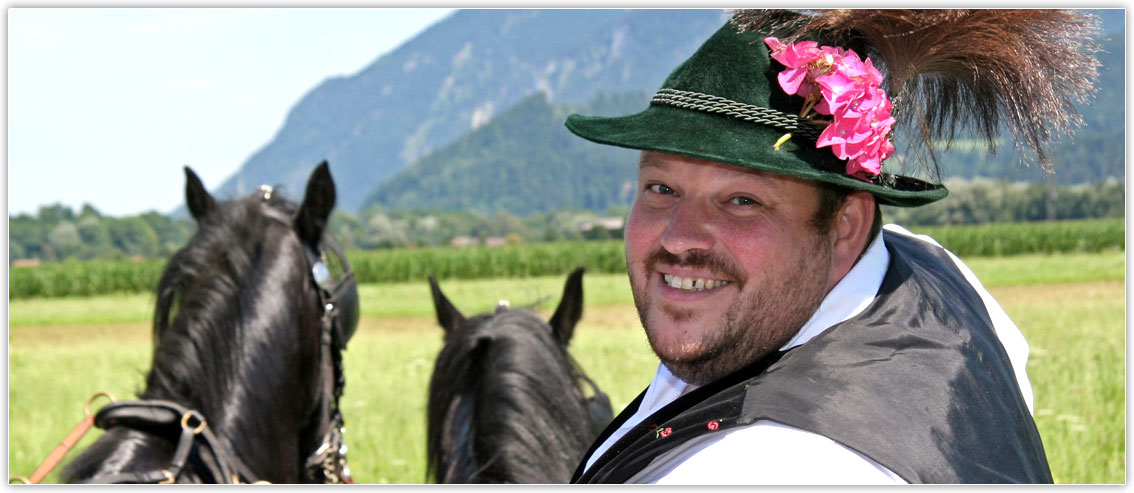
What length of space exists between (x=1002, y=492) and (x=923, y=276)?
469mm

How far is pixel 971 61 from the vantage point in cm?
174

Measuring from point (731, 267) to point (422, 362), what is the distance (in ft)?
31.6

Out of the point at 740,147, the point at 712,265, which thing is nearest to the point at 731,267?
the point at 712,265

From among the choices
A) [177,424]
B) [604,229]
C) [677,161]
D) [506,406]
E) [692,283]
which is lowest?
[604,229]

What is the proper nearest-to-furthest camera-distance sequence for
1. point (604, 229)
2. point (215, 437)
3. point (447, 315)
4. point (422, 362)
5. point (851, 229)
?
point (851, 229), point (215, 437), point (447, 315), point (422, 362), point (604, 229)

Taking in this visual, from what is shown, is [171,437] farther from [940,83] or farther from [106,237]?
[106,237]

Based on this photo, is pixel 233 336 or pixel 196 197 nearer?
pixel 233 336

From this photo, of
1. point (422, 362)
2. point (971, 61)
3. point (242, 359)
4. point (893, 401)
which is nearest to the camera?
point (893, 401)

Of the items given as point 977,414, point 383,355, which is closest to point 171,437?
point 977,414

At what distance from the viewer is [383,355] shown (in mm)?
11844

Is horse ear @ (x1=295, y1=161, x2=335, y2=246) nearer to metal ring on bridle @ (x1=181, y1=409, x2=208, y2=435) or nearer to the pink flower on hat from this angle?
metal ring on bridle @ (x1=181, y1=409, x2=208, y2=435)

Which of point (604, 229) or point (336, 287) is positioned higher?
point (336, 287)

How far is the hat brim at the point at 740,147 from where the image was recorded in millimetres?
1453

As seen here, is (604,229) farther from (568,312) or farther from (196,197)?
(568,312)
